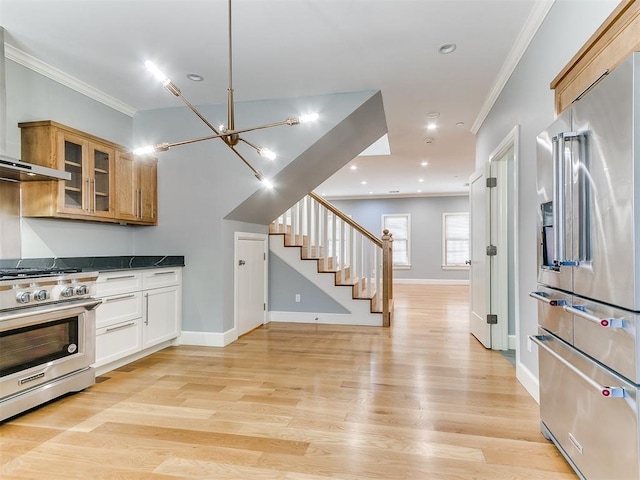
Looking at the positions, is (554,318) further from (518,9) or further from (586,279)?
(518,9)

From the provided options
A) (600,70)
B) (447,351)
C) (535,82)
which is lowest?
(447,351)

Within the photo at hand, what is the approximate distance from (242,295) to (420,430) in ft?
9.23

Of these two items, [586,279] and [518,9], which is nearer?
[586,279]

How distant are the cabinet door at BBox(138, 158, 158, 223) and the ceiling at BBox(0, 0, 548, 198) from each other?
694 mm

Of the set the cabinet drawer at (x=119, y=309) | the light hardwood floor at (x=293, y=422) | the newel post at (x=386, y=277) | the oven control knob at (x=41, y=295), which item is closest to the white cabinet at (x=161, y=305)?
the cabinet drawer at (x=119, y=309)

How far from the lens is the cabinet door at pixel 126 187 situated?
140 inches

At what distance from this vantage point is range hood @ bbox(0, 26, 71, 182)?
2468 mm

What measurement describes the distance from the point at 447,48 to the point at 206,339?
3.71 m

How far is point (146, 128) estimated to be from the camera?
4113 millimetres

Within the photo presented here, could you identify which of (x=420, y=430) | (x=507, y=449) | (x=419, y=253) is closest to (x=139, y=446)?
(x=420, y=430)

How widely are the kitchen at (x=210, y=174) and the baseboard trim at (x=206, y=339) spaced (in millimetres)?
55

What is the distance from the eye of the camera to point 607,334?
4.51ft

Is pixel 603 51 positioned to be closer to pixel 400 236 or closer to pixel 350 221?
pixel 350 221

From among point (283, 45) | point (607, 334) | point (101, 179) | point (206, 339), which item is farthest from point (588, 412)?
point (101, 179)
